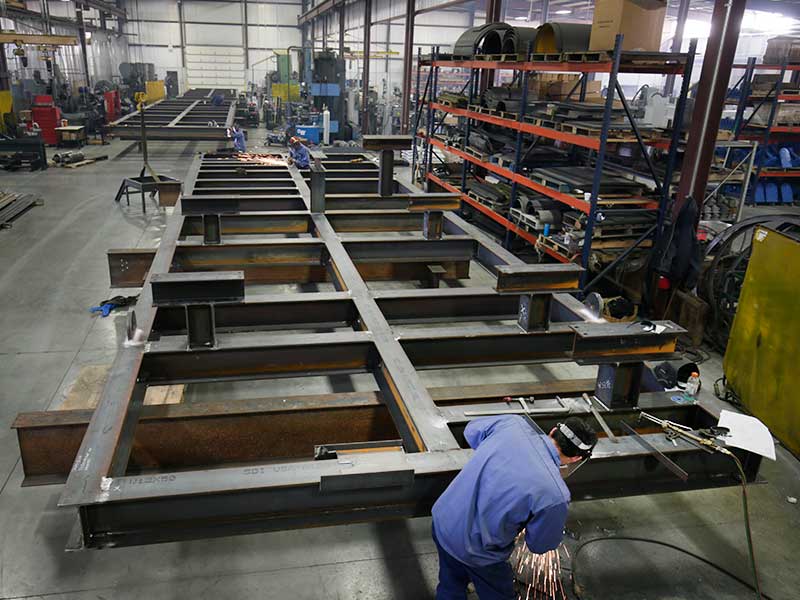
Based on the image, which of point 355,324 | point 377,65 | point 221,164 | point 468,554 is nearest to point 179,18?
point 377,65

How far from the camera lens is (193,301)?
129 inches

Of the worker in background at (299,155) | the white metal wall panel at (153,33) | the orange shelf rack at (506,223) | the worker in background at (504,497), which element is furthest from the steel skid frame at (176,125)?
the white metal wall panel at (153,33)

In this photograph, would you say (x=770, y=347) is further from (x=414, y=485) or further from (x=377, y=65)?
(x=377, y=65)

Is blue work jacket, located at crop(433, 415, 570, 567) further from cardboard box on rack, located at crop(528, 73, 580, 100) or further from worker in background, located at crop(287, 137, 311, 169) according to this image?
cardboard box on rack, located at crop(528, 73, 580, 100)

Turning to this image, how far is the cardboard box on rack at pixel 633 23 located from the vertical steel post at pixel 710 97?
1.79ft

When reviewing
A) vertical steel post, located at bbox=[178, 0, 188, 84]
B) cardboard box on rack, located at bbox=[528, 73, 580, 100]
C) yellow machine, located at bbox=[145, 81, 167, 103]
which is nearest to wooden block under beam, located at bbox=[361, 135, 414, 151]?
cardboard box on rack, located at bbox=[528, 73, 580, 100]

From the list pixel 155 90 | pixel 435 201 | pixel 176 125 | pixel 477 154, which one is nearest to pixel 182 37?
pixel 155 90

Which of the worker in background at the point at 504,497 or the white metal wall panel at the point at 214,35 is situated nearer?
the worker in background at the point at 504,497

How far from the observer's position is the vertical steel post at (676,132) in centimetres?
579

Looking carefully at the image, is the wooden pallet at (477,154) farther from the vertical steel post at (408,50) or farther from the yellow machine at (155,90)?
the yellow machine at (155,90)

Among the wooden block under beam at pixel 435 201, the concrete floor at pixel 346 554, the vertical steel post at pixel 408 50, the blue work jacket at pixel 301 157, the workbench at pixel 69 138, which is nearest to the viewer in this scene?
the concrete floor at pixel 346 554

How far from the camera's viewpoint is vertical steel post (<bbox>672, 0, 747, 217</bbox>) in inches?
211

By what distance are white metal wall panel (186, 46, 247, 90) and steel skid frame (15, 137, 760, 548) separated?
99.7ft

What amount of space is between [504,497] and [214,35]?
34.8 m
